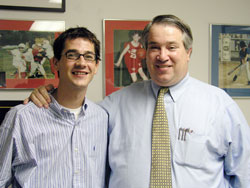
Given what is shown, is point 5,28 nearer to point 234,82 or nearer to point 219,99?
point 219,99

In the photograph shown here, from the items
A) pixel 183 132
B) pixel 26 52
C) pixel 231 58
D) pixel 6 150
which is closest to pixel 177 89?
pixel 183 132

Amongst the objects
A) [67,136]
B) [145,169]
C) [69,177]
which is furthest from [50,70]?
[145,169]

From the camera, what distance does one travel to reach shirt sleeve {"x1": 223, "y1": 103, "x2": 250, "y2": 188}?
1.22 metres

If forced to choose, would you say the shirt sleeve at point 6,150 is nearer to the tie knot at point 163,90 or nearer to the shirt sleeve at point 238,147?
the tie knot at point 163,90

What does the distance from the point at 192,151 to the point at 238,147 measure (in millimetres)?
257

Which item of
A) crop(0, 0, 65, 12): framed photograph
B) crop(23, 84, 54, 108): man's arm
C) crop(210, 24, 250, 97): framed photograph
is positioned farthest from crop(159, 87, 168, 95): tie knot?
crop(0, 0, 65, 12): framed photograph

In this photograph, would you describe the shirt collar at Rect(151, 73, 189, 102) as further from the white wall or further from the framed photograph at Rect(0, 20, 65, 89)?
the framed photograph at Rect(0, 20, 65, 89)

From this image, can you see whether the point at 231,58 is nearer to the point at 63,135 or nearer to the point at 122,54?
the point at 122,54

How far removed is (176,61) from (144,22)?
A: 89 centimetres

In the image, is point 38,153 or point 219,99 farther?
point 219,99

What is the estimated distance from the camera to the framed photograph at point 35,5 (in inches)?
71.9

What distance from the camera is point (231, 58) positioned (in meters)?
2.15

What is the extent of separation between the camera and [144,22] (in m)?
2.00

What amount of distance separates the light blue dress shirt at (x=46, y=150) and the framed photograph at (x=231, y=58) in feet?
4.66
